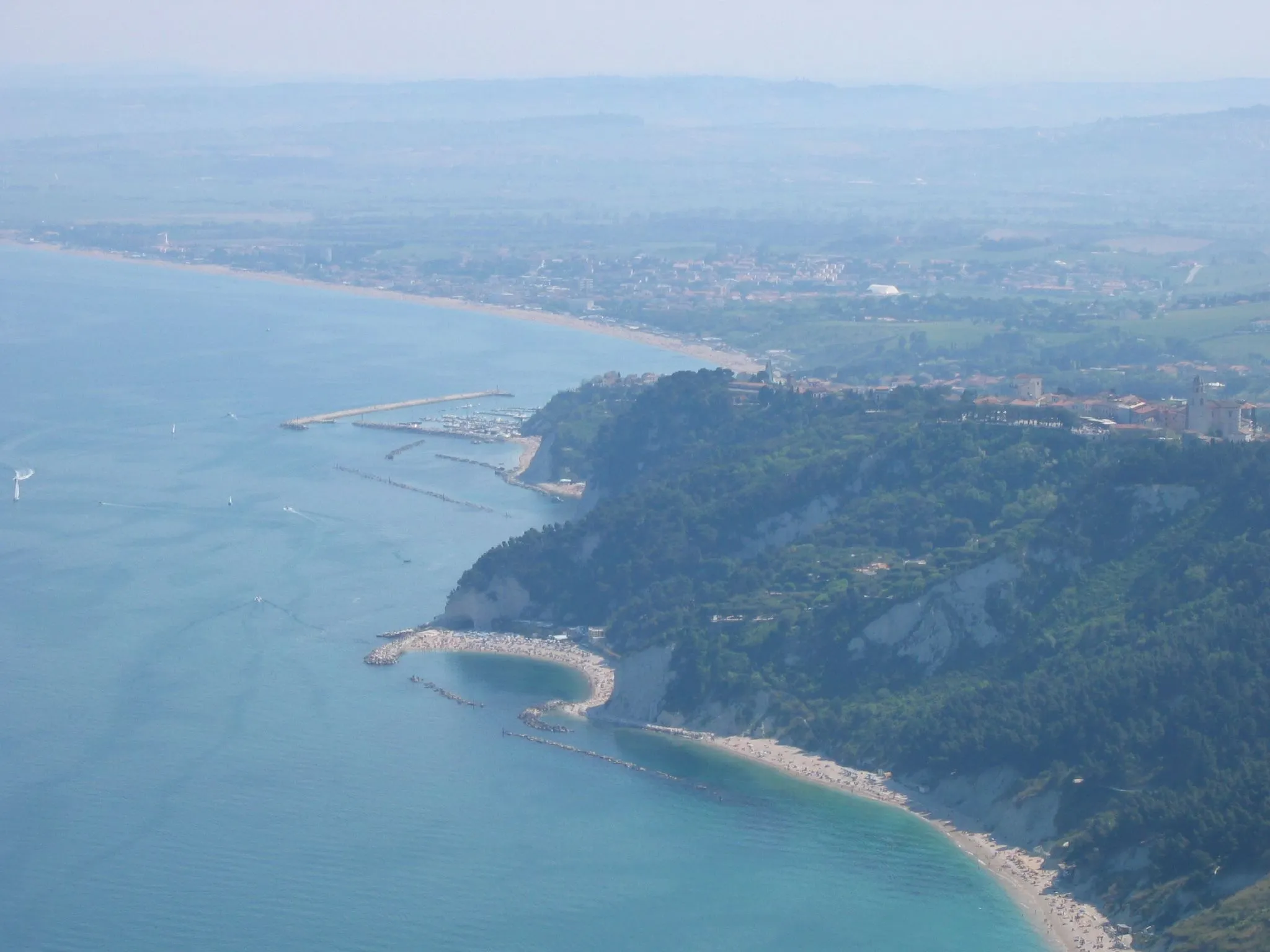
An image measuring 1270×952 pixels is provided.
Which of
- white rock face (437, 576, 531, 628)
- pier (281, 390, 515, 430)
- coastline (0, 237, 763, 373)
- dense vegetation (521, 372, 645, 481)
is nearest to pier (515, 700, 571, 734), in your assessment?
white rock face (437, 576, 531, 628)

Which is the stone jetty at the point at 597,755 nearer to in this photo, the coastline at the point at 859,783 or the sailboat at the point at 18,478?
the coastline at the point at 859,783

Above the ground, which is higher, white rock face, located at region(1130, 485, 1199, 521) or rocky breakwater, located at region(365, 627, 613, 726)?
white rock face, located at region(1130, 485, 1199, 521)

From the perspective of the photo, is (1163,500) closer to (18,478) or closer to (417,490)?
(417,490)

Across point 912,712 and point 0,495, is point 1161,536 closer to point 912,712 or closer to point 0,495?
point 912,712

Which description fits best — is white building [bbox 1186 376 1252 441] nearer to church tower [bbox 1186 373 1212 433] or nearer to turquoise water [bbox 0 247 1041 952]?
church tower [bbox 1186 373 1212 433]

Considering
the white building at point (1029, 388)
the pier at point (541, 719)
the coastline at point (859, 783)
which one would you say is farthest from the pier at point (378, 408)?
the pier at point (541, 719)
